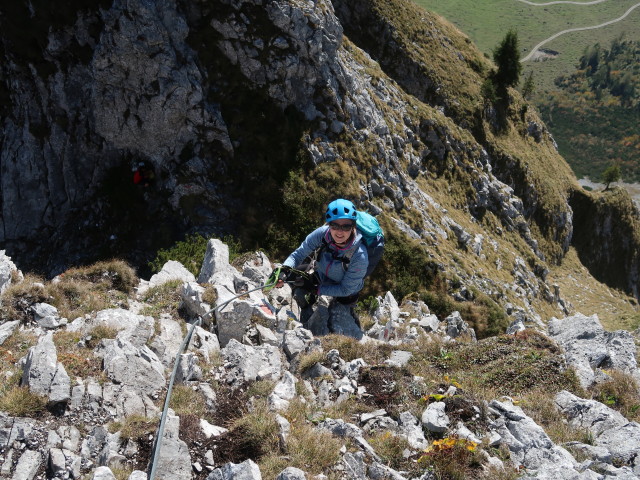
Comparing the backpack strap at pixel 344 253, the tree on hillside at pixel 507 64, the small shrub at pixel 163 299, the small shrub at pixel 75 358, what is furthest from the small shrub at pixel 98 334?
the tree on hillside at pixel 507 64

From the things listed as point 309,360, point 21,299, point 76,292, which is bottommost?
point 21,299

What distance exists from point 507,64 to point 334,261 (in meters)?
56.8

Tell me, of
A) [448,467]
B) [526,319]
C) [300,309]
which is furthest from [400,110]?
[448,467]

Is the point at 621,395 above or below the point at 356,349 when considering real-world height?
above

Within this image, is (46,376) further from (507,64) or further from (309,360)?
(507,64)

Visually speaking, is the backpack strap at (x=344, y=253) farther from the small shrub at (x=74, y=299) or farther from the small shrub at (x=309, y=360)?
the small shrub at (x=74, y=299)

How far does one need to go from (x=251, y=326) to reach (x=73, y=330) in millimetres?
4095

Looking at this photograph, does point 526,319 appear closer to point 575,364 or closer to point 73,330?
point 575,364

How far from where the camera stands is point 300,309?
13.4 metres

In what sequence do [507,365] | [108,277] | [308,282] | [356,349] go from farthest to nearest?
[108,277], [308,282], [356,349], [507,365]

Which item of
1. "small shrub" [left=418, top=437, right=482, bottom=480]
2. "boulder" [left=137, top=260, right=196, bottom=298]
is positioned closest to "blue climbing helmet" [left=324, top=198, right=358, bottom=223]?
"small shrub" [left=418, top=437, right=482, bottom=480]

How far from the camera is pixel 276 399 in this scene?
25.9 ft

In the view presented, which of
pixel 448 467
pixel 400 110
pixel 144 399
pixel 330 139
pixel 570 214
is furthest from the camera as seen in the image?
pixel 570 214

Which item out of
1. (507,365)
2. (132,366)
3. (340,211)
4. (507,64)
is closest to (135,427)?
(132,366)
